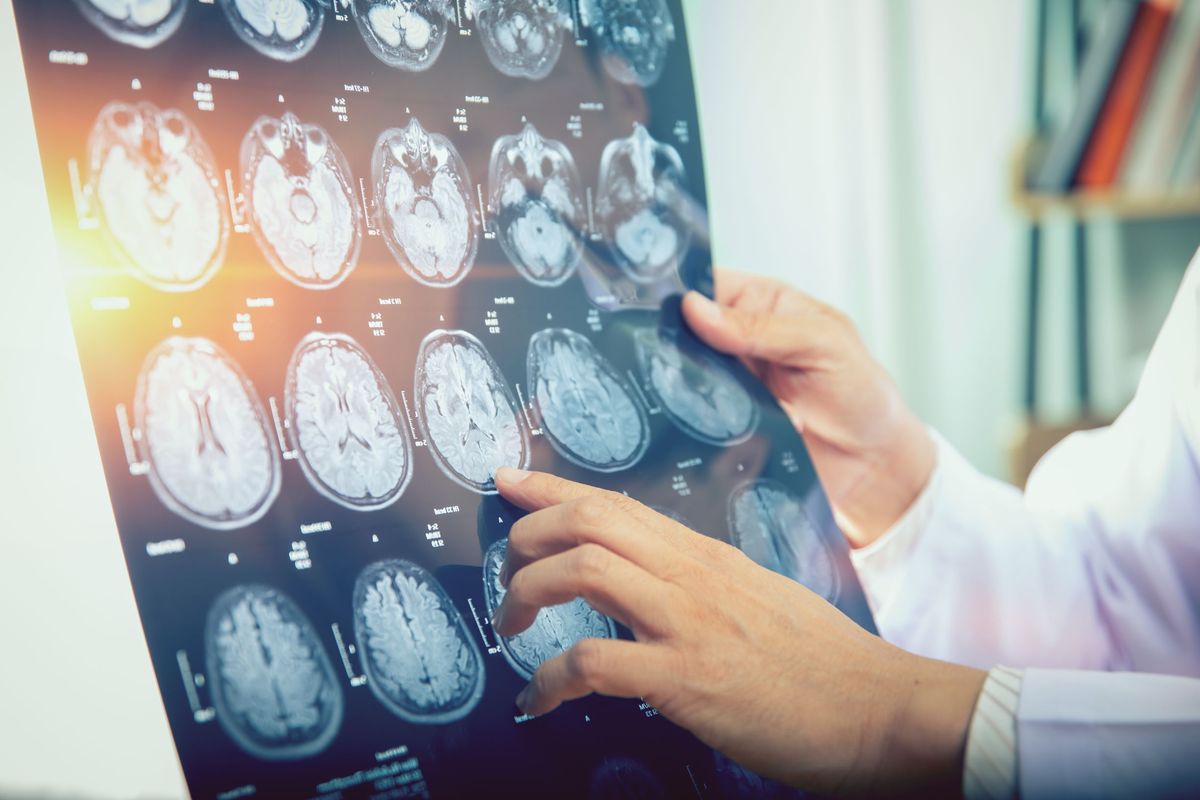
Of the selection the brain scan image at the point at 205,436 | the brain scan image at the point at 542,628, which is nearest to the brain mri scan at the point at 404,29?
the brain scan image at the point at 205,436

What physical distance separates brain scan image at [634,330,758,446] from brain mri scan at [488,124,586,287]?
11 centimetres

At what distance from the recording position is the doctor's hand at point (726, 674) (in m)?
0.62

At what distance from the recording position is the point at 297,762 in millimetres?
580

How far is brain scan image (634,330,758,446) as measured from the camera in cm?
85

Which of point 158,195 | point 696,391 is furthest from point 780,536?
point 158,195

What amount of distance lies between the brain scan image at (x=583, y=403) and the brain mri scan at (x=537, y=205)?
6 cm

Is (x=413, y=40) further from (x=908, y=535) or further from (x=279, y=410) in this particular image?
(x=908, y=535)

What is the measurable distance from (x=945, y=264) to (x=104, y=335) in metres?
1.90

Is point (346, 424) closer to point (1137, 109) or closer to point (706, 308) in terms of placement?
point (706, 308)

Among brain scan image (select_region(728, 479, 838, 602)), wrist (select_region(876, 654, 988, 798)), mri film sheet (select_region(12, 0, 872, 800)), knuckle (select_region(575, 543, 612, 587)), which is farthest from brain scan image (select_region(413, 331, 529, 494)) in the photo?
wrist (select_region(876, 654, 988, 798))

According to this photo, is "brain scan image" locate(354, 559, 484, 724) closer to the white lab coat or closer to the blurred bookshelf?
the white lab coat

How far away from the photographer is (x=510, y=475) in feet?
2.29

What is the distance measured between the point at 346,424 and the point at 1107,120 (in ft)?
6.03

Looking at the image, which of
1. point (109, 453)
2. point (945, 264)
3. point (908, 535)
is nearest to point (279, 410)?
point (109, 453)
